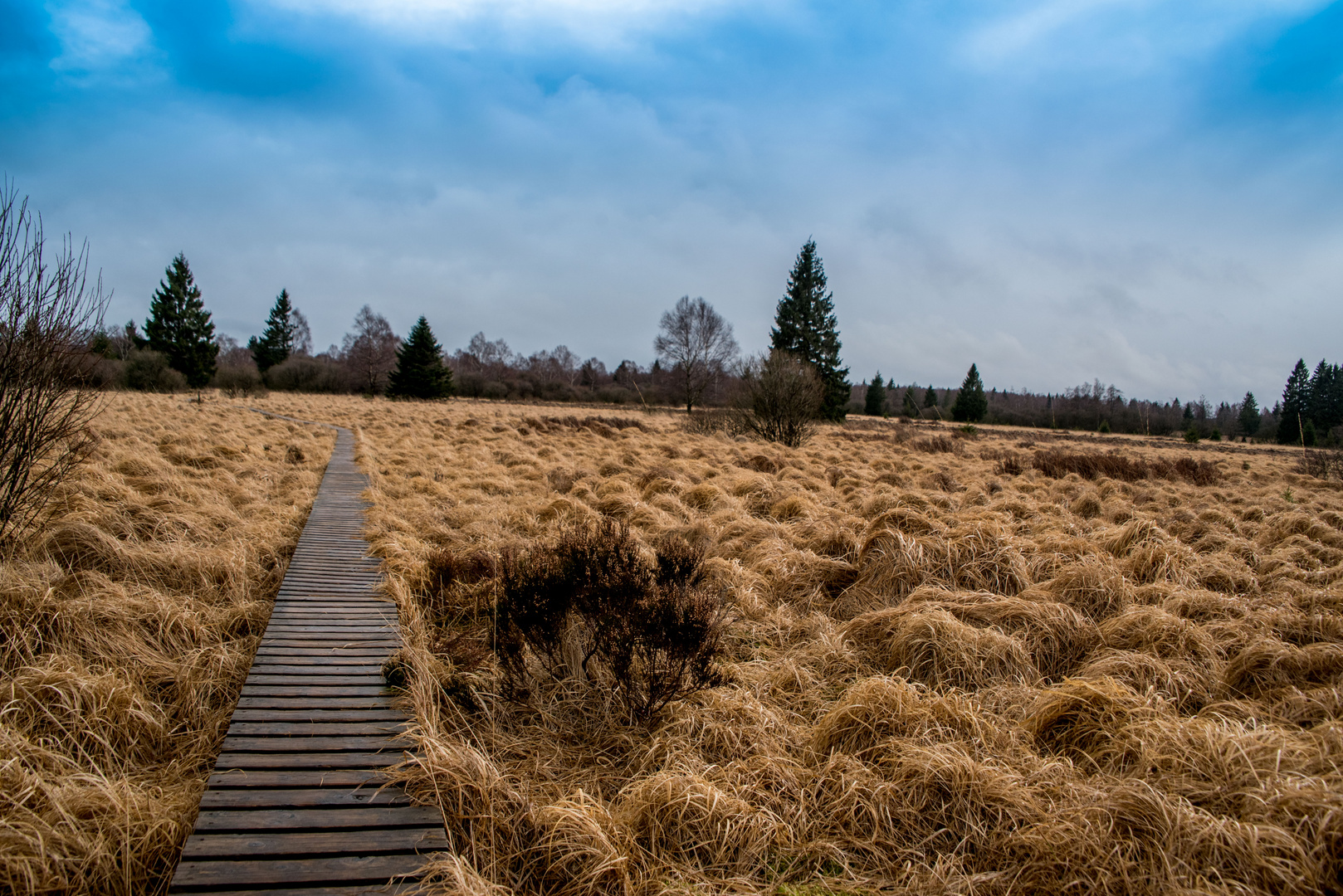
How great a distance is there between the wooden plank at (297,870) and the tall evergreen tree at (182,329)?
1615 inches

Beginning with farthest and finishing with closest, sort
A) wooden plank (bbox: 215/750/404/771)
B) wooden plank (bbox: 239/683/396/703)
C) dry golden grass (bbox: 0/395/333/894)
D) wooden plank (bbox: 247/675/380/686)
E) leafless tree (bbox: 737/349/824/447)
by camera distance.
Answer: leafless tree (bbox: 737/349/824/447) < wooden plank (bbox: 247/675/380/686) < wooden plank (bbox: 239/683/396/703) < wooden plank (bbox: 215/750/404/771) < dry golden grass (bbox: 0/395/333/894)

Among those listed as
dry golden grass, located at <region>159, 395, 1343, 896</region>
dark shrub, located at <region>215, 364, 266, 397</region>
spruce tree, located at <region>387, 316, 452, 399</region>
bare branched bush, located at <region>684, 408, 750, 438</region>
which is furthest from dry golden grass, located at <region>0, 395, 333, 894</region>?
spruce tree, located at <region>387, 316, 452, 399</region>

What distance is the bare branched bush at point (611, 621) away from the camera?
3389 millimetres

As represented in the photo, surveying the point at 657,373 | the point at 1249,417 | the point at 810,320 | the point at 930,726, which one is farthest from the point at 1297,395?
the point at 930,726

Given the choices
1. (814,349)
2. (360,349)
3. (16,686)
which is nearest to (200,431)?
(16,686)

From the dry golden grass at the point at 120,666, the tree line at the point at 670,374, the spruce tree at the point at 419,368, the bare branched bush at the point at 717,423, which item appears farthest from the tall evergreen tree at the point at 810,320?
the dry golden grass at the point at 120,666

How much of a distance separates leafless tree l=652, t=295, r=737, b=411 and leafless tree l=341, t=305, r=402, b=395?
63.6ft

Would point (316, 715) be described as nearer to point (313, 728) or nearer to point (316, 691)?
point (313, 728)

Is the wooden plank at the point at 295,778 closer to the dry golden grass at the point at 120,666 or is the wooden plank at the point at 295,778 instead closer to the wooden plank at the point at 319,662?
the dry golden grass at the point at 120,666

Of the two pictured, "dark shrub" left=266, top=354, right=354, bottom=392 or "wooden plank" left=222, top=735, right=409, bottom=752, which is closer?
"wooden plank" left=222, top=735, right=409, bottom=752

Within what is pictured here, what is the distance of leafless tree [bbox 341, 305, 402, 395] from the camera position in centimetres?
4238

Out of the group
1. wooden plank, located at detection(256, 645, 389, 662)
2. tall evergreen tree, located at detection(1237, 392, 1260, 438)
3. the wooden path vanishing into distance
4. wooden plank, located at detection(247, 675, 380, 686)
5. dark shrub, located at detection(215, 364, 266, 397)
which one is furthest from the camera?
tall evergreen tree, located at detection(1237, 392, 1260, 438)

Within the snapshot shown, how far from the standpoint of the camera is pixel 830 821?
8.57 feet

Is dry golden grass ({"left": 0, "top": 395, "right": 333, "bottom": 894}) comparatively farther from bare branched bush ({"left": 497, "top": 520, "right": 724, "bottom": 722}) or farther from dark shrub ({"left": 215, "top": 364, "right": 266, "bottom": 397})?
dark shrub ({"left": 215, "top": 364, "right": 266, "bottom": 397})
